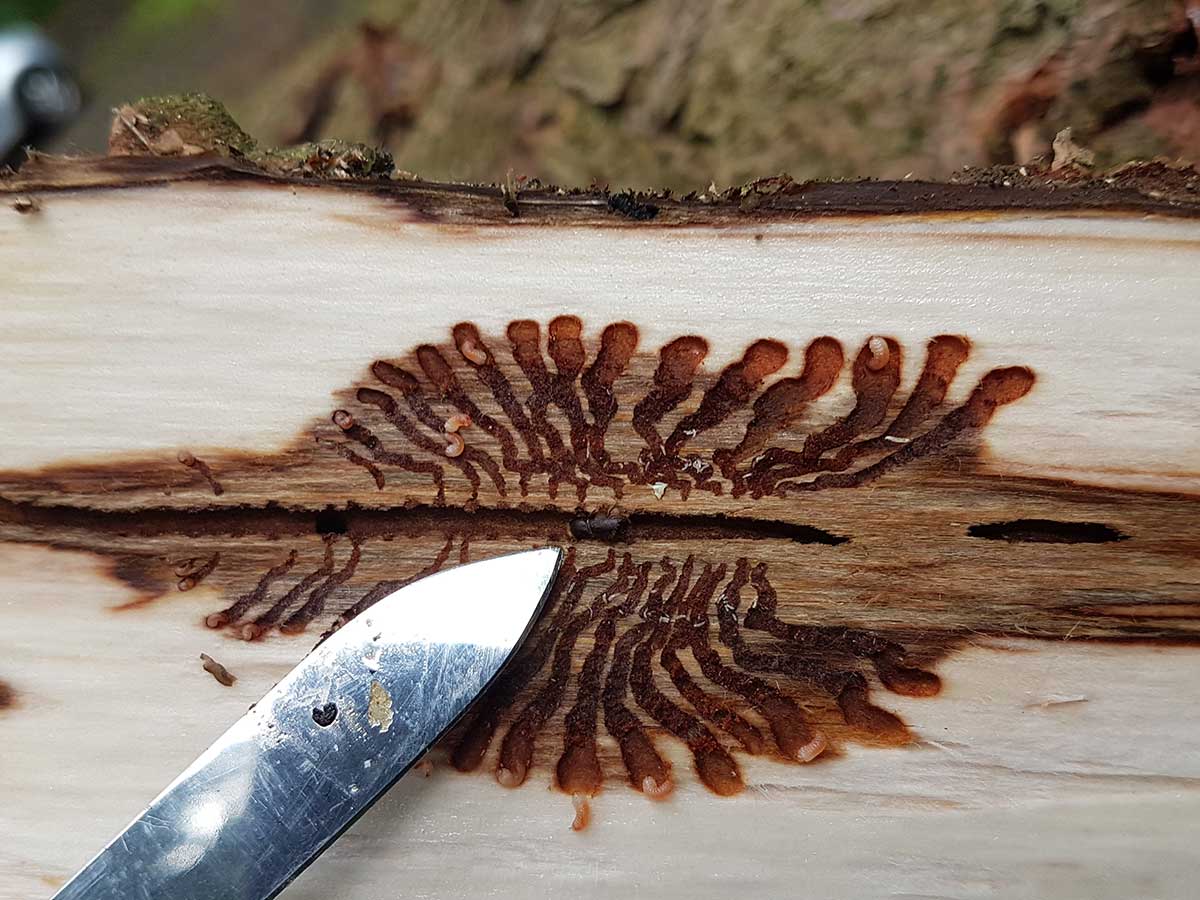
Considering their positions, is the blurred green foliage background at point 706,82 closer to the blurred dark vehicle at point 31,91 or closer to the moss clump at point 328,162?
the blurred dark vehicle at point 31,91

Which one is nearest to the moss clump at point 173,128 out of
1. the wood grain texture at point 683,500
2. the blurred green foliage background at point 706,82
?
the wood grain texture at point 683,500

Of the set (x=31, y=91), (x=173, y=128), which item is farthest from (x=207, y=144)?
(x=31, y=91)

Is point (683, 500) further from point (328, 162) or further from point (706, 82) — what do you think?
point (706, 82)

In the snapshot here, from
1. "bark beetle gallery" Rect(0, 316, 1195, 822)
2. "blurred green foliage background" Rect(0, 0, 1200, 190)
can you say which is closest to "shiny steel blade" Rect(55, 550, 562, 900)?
"bark beetle gallery" Rect(0, 316, 1195, 822)

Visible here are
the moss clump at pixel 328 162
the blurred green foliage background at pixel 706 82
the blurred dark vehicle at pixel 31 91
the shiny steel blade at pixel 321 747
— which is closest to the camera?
the shiny steel blade at pixel 321 747

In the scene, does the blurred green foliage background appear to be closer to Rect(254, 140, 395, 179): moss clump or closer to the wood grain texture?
the wood grain texture

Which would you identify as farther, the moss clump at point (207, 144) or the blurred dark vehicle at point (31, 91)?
the blurred dark vehicle at point (31, 91)

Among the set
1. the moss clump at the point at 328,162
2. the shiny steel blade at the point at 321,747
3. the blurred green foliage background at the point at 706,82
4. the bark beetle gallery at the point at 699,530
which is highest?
the blurred green foliage background at the point at 706,82
